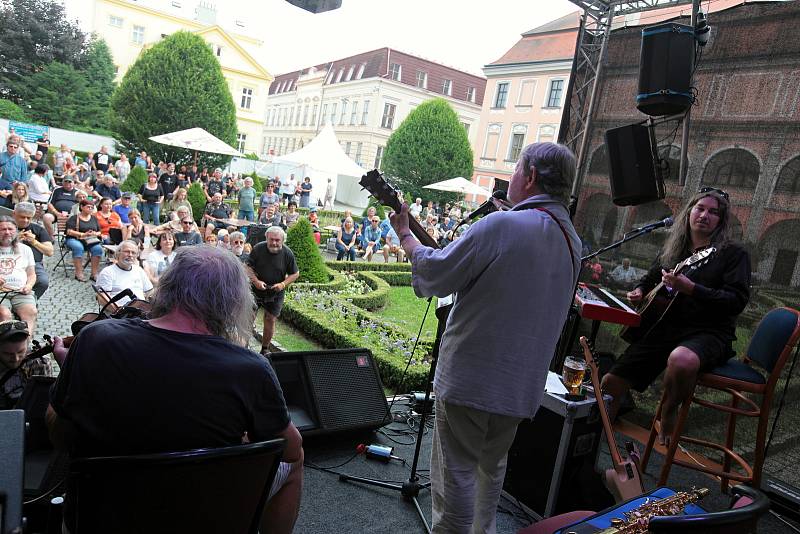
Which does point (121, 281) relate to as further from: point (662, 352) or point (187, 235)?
point (662, 352)

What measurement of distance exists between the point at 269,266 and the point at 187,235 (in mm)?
3336

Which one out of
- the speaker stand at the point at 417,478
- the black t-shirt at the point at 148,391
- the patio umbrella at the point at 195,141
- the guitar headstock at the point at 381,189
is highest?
the patio umbrella at the point at 195,141

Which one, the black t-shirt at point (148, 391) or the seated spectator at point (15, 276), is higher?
the black t-shirt at point (148, 391)

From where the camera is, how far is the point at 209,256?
1.66 meters

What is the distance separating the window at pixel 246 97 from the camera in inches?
1564

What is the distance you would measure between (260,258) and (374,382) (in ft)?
6.86

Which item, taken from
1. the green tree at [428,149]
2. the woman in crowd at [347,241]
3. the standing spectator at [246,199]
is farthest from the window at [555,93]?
the standing spectator at [246,199]

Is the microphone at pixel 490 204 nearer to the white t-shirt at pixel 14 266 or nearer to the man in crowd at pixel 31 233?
the white t-shirt at pixel 14 266

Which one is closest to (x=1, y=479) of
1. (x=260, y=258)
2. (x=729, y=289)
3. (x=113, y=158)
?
(x=729, y=289)

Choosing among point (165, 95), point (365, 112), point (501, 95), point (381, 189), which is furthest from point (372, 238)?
point (365, 112)

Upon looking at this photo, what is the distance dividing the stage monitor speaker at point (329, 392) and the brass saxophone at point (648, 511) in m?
2.01

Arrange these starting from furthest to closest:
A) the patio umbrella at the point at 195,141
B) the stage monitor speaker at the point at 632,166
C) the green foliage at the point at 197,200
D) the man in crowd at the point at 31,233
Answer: the patio umbrella at the point at 195,141 < the green foliage at the point at 197,200 < the man in crowd at the point at 31,233 < the stage monitor speaker at the point at 632,166

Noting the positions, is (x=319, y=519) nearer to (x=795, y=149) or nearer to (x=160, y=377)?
(x=160, y=377)

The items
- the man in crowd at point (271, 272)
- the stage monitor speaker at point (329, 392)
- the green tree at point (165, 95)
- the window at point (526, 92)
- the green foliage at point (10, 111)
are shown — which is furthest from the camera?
the window at point (526, 92)
